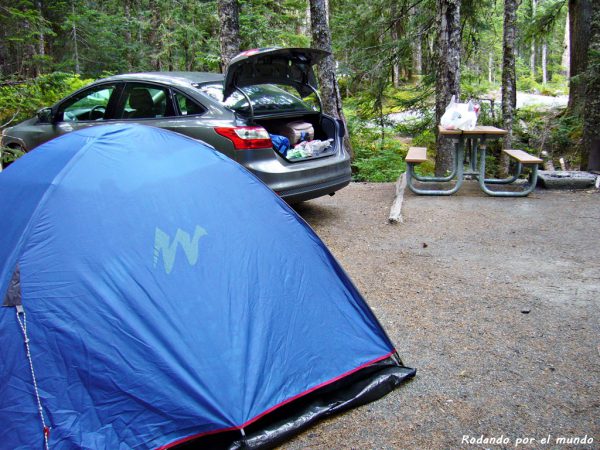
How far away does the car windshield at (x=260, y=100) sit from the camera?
5414 mm

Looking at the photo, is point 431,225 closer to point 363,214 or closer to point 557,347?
point 363,214

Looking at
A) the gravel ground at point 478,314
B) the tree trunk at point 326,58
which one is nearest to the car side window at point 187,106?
the gravel ground at point 478,314

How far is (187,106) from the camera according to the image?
18.0 ft

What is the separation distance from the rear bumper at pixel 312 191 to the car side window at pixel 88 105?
252cm

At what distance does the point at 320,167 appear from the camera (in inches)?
227

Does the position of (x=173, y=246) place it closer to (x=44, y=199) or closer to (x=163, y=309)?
(x=163, y=309)

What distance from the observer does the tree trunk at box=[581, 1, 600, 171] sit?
8453 mm

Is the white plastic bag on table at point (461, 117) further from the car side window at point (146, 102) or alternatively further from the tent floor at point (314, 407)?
the tent floor at point (314, 407)

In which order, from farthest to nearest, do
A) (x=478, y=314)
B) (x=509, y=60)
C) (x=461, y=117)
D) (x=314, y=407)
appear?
(x=509, y=60) → (x=461, y=117) → (x=478, y=314) → (x=314, y=407)

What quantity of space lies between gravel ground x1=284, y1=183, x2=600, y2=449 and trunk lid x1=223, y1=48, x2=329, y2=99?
1738 mm

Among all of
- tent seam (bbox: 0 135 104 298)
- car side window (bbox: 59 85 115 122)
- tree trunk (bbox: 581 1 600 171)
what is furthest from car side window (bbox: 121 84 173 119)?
tree trunk (bbox: 581 1 600 171)

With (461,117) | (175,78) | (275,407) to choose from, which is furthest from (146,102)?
(275,407)

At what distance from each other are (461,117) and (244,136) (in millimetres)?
3442

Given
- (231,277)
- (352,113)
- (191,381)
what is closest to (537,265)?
(231,277)
